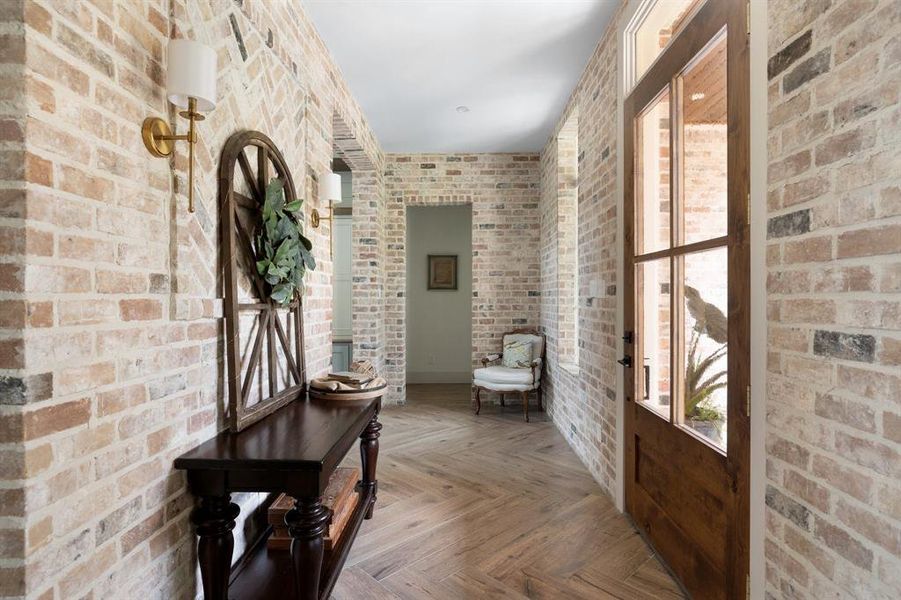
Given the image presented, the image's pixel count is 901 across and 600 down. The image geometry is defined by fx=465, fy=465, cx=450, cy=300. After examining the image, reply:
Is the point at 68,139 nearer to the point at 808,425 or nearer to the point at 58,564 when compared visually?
the point at 58,564

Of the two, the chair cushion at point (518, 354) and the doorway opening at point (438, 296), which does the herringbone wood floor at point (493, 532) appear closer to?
the chair cushion at point (518, 354)

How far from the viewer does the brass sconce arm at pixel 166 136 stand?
1.38 metres

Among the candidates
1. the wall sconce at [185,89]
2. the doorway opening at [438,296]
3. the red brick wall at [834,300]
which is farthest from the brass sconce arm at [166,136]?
the doorway opening at [438,296]

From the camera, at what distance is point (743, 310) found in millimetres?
1536

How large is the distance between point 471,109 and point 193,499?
3.72 metres

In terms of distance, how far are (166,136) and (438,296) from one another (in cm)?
565

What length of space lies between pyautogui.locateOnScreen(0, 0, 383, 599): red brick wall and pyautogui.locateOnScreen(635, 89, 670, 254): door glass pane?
1.92 metres

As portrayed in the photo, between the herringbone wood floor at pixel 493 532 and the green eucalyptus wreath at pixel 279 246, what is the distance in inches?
53.6

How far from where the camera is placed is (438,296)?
7.01 meters

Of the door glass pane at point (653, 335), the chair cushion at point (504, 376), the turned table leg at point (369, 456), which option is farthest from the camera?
the chair cushion at point (504, 376)

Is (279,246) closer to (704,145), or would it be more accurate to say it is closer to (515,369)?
(704,145)

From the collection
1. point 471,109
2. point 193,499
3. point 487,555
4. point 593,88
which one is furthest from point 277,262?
point 471,109

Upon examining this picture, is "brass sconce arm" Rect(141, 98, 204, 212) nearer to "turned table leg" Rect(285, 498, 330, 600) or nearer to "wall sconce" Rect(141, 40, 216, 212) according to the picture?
"wall sconce" Rect(141, 40, 216, 212)

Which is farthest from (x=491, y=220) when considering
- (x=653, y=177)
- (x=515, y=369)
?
(x=653, y=177)
